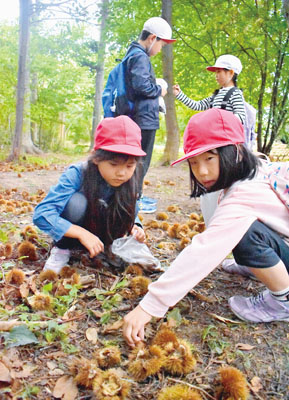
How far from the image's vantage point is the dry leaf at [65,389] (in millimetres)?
1306

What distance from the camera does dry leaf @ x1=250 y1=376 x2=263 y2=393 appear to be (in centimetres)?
140

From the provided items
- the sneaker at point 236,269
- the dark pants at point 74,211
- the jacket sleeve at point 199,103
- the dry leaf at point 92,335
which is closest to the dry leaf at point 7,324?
the dry leaf at point 92,335

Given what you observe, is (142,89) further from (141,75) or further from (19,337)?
(19,337)

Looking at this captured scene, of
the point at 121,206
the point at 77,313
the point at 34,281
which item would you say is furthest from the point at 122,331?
the point at 121,206

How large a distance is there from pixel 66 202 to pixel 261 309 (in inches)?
53.4

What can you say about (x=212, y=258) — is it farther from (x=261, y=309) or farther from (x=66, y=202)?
(x=66, y=202)

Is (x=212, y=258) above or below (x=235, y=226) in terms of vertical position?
below

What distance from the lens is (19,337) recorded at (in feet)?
5.03

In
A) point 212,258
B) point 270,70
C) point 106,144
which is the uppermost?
point 270,70

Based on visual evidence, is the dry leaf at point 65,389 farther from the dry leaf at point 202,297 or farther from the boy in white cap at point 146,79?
the boy in white cap at point 146,79

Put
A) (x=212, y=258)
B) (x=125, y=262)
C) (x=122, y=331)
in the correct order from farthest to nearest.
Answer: (x=125, y=262) → (x=122, y=331) → (x=212, y=258)

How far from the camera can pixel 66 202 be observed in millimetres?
2244

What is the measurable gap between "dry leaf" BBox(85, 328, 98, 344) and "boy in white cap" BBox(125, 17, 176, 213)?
182cm

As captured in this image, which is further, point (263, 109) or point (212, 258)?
point (263, 109)
